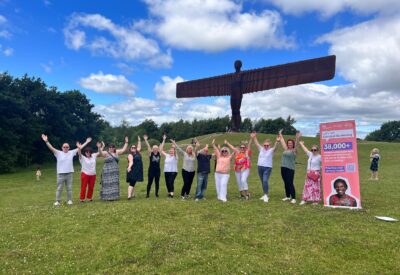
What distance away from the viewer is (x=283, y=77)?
24.5m

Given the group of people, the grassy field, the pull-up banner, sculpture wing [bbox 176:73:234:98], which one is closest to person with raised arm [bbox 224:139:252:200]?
the group of people

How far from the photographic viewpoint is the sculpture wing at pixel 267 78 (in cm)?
2234

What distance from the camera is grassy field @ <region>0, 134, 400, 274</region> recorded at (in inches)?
240

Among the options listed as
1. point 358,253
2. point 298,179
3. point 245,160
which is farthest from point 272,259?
point 298,179

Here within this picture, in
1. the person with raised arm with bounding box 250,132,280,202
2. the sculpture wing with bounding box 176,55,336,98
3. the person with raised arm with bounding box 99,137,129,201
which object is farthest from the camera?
the sculpture wing with bounding box 176,55,336,98

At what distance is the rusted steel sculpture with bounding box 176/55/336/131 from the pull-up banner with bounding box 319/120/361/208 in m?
13.2

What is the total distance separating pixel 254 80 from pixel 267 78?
3.71ft

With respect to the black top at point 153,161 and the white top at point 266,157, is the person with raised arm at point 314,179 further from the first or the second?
the black top at point 153,161

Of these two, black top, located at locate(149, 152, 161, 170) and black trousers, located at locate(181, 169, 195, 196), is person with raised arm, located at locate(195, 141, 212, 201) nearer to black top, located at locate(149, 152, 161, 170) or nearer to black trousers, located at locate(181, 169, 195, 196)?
black trousers, located at locate(181, 169, 195, 196)

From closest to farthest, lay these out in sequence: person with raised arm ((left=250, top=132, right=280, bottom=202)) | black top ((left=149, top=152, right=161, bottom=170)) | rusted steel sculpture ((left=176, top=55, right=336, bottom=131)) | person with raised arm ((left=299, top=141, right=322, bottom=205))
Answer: person with raised arm ((left=299, top=141, right=322, bottom=205)) < person with raised arm ((left=250, top=132, right=280, bottom=202)) < black top ((left=149, top=152, right=161, bottom=170)) < rusted steel sculpture ((left=176, top=55, right=336, bottom=131))

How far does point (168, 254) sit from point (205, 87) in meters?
23.2

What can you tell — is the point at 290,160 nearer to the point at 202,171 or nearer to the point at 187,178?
the point at 202,171

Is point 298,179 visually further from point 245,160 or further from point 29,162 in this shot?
point 29,162

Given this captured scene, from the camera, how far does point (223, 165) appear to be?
37.3 ft
